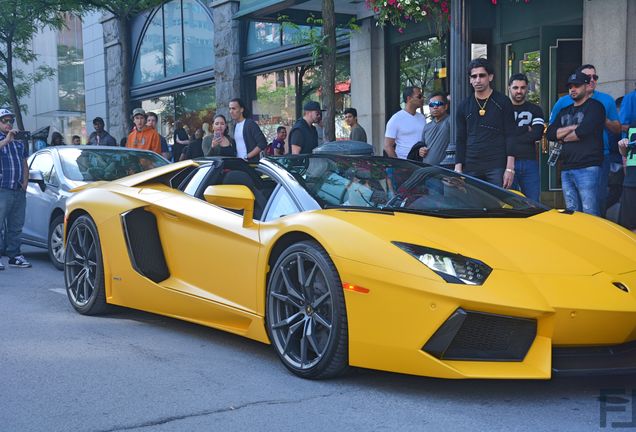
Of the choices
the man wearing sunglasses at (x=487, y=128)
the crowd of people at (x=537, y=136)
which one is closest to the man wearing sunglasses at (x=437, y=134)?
the crowd of people at (x=537, y=136)

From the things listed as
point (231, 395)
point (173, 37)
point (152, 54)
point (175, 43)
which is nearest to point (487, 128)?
point (231, 395)

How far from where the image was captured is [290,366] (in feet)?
14.4

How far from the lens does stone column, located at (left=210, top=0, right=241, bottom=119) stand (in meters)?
18.6

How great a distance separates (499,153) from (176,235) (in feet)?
10.7

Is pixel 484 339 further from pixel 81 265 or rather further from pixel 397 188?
pixel 81 265

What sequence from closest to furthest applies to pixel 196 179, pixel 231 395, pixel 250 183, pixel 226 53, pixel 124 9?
pixel 231 395 → pixel 250 183 → pixel 196 179 → pixel 226 53 → pixel 124 9

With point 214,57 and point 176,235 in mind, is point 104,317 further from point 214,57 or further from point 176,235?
point 214,57

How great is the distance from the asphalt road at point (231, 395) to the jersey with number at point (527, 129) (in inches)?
142

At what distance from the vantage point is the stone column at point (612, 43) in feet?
33.2

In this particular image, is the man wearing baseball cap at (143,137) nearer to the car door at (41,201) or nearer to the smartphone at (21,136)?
the car door at (41,201)

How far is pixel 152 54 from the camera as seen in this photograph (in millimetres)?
22812

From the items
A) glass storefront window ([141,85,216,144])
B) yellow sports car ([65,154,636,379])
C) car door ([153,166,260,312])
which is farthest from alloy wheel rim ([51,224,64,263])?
glass storefront window ([141,85,216,144])

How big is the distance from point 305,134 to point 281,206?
17.7ft

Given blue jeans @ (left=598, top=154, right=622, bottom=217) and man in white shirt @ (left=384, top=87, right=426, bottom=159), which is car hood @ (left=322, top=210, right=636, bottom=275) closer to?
blue jeans @ (left=598, top=154, right=622, bottom=217)
